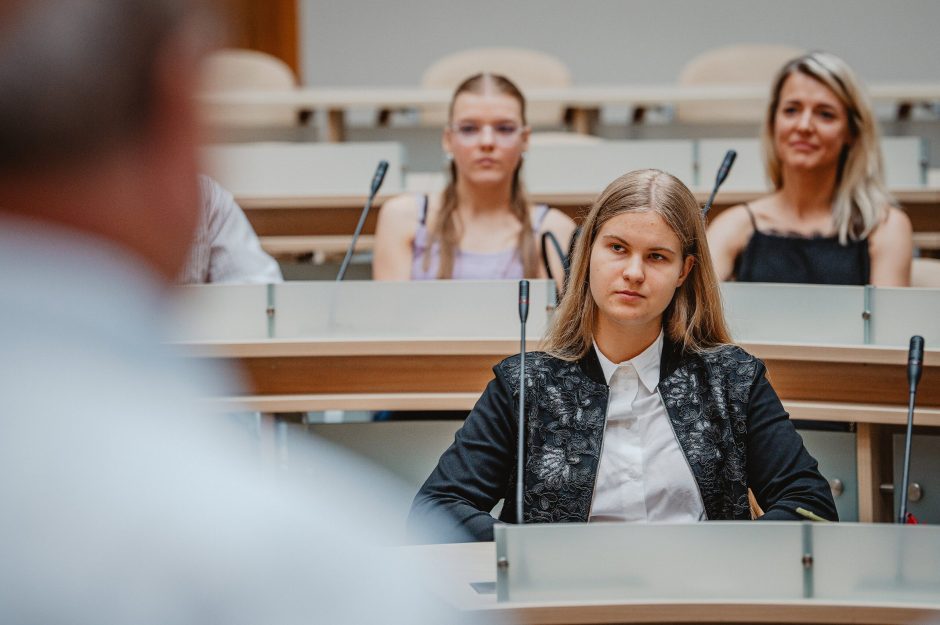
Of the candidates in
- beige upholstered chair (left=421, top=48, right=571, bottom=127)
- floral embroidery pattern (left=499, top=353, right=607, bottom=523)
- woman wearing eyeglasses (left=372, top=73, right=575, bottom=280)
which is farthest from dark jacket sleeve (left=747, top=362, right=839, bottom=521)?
beige upholstered chair (left=421, top=48, right=571, bottom=127)

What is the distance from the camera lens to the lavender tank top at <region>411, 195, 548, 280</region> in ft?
8.48

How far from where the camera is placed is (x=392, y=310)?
217 centimetres

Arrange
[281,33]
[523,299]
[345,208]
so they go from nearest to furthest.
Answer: [523,299] → [345,208] → [281,33]

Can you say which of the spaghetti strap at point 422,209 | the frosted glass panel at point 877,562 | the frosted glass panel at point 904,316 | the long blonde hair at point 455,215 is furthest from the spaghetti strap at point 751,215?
the frosted glass panel at point 877,562

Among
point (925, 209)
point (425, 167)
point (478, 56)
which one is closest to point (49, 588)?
point (925, 209)

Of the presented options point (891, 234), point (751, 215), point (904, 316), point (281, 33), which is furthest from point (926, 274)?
point (281, 33)

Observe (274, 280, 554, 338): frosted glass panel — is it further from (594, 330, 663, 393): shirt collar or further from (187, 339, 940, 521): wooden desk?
(594, 330, 663, 393): shirt collar

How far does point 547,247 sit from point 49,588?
7.59 ft

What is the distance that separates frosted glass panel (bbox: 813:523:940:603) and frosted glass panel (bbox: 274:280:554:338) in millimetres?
935

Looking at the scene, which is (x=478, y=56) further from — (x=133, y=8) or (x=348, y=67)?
(x=133, y=8)

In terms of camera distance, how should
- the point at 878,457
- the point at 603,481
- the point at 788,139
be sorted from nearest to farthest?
the point at 603,481 < the point at 878,457 < the point at 788,139

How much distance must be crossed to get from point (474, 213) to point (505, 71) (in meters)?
1.75

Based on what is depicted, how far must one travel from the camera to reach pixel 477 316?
2152mm

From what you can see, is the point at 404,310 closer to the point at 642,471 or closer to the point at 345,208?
the point at 642,471
